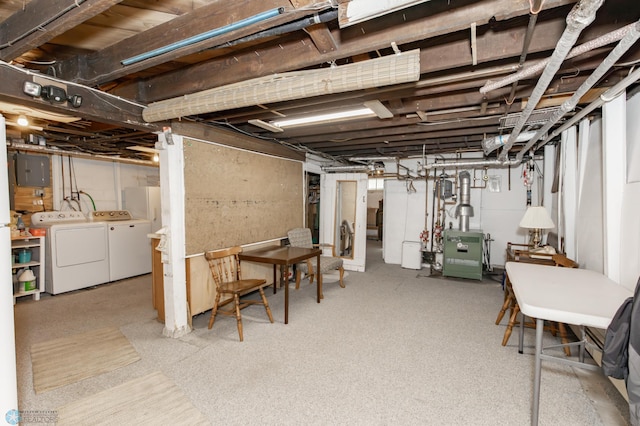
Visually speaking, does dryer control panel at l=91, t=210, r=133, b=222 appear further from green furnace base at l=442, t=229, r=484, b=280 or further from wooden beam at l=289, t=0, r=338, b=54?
green furnace base at l=442, t=229, r=484, b=280

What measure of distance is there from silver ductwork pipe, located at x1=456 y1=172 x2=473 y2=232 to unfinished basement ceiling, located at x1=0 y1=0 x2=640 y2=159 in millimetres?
2420

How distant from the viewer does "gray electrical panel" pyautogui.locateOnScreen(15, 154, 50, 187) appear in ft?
14.9

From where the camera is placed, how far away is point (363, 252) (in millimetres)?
5965

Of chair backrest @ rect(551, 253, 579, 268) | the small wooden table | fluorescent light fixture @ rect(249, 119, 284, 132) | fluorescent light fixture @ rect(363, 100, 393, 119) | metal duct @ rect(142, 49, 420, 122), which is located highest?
fluorescent light fixture @ rect(249, 119, 284, 132)

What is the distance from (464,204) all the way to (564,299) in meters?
3.99

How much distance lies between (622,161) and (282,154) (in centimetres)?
393

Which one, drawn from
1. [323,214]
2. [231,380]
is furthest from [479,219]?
[231,380]

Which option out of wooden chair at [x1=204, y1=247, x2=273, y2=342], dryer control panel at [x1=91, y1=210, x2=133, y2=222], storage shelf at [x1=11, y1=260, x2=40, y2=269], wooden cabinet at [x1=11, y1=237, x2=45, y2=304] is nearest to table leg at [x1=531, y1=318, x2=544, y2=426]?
wooden chair at [x1=204, y1=247, x2=273, y2=342]

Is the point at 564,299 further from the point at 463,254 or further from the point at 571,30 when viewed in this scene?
the point at 463,254

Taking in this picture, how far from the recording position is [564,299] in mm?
1836

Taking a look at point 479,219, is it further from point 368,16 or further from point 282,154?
point 368,16

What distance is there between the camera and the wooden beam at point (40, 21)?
140 cm

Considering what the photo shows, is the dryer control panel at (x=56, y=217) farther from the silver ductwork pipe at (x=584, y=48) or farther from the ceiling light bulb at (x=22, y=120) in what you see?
the silver ductwork pipe at (x=584, y=48)

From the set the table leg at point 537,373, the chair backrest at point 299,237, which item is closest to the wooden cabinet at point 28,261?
the chair backrest at point 299,237
